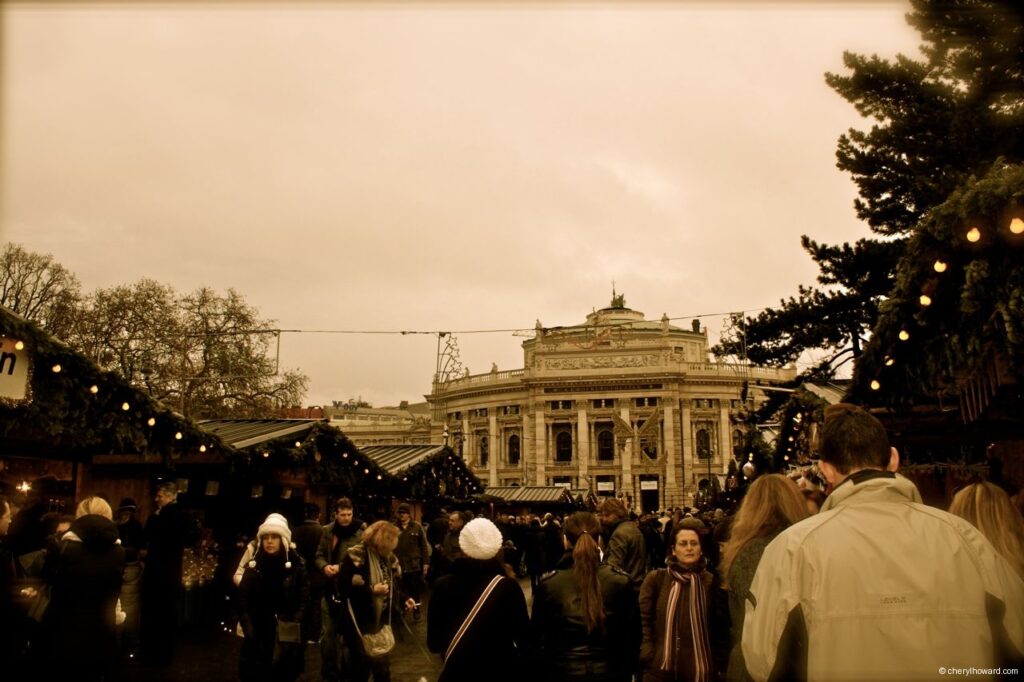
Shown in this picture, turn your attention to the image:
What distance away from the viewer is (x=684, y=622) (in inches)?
174

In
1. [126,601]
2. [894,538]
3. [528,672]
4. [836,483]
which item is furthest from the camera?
[126,601]

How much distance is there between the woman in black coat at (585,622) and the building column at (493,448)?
63908 mm

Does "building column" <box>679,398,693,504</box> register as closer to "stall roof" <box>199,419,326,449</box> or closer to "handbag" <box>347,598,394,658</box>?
"stall roof" <box>199,419,326,449</box>

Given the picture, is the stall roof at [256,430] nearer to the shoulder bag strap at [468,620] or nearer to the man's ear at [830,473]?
the shoulder bag strap at [468,620]

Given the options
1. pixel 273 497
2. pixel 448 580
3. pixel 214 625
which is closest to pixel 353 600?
pixel 448 580

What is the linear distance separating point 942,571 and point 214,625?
11.1 meters

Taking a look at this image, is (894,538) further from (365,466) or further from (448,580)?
(365,466)

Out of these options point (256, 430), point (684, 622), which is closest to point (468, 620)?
point (684, 622)

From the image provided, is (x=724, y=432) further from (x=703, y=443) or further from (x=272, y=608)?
(x=272, y=608)

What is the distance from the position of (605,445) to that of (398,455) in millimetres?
47219

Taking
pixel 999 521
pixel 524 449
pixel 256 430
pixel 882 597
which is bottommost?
pixel 882 597

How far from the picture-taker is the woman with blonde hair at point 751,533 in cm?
343

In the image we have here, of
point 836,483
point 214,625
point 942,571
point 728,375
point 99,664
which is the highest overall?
point 728,375

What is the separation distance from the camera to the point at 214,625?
10.8 metres
